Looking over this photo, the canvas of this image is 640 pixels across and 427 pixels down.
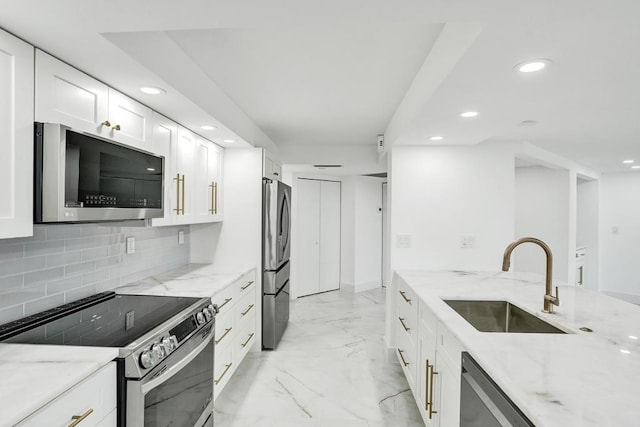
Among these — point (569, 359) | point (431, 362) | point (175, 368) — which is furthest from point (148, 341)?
point (569, 359)

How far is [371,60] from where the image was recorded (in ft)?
6.52

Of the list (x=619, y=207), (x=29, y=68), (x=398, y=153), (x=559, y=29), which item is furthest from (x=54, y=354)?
(x=619, y=207)

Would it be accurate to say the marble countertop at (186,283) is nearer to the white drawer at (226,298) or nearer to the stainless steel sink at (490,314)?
the white drawer at (226,298)

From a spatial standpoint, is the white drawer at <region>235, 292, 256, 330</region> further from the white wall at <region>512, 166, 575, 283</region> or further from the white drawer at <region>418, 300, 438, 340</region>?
the white wall at <region>512, 166, 575, 283</region>

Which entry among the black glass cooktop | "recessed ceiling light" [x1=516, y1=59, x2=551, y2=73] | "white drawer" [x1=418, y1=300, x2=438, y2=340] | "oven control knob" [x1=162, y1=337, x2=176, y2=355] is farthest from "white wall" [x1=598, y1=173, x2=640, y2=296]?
"oven control knob" [x1=162, y1=337, x2=176, y2=355]

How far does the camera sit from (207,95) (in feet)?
7.32

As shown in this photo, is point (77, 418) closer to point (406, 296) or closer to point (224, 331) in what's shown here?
point (224, 331)

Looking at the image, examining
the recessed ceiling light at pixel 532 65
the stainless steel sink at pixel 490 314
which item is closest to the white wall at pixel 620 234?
the stainless steel sink at pixel 490 314

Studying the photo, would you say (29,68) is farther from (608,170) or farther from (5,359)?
(608,170)

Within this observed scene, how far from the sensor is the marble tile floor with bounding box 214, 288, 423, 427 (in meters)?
2.34

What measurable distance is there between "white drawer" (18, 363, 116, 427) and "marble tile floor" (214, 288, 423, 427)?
1213 mm

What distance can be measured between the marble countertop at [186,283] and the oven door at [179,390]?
1.10 feet

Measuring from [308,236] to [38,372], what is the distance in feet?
14.9

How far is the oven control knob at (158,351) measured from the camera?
1.45m
